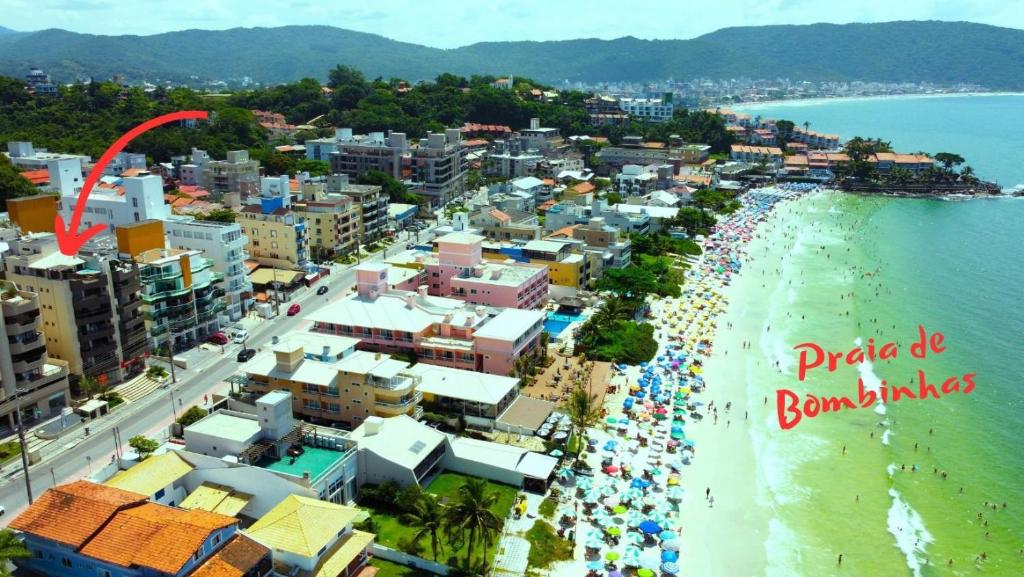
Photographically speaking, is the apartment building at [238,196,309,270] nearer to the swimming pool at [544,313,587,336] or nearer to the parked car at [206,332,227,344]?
the parked car at [206,332,227,344]

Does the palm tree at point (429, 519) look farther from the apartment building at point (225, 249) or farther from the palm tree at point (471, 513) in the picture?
the apartment building at point (225, 249)

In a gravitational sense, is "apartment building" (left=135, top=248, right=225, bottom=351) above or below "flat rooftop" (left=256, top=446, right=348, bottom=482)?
above

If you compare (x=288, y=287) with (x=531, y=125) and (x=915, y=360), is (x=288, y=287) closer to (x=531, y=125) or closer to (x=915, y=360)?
(x=915, y=360)

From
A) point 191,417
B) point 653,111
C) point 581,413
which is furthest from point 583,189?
point 653,111

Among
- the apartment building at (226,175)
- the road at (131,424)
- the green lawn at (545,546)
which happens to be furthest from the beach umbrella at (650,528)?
the apartment building at (226,175)

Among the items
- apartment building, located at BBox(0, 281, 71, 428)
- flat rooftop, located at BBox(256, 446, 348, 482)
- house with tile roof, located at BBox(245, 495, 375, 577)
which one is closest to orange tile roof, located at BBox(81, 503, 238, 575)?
house with tile roof, located at BBox(245, 495, 375, 577)
